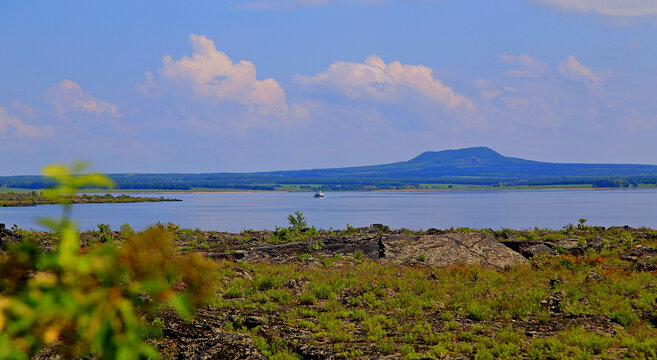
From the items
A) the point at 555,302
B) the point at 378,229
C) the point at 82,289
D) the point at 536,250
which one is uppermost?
the point at 82,289

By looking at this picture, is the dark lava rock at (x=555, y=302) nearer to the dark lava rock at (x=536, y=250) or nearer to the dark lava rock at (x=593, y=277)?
the dark lava rock at (x=593, y=277)

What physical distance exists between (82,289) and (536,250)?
28458mm

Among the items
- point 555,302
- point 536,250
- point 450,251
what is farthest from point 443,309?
point 536,250

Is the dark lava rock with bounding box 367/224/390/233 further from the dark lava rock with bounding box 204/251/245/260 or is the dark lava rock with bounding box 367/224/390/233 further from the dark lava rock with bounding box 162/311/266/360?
the dark lava rock with bounding box 162/311/266/360

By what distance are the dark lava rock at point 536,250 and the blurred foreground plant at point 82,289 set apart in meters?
27.2

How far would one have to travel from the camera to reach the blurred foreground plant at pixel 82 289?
2432mm

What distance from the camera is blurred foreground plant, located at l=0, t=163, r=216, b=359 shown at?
243cm

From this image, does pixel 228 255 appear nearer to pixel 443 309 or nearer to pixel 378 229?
pixel 443 309

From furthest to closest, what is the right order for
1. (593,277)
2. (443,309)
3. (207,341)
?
(593,277) < (443,309) < (207,341)

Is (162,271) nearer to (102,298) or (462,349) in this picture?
(102,298)

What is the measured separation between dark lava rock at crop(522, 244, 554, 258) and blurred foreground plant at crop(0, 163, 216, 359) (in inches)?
1072

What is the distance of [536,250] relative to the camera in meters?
27.8

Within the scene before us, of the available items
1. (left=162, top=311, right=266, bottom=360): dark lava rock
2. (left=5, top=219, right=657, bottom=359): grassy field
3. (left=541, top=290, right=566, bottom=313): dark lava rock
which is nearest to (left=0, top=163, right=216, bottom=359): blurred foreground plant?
(left=5, top=219, right=657, bottom=359): grassy field

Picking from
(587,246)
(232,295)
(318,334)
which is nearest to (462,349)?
(318,334)
